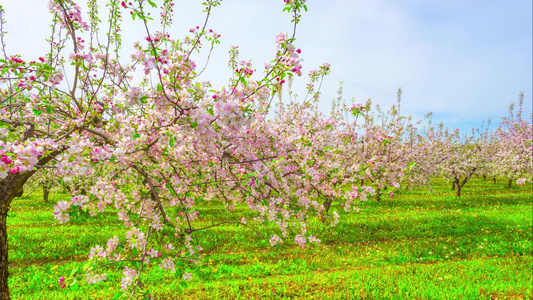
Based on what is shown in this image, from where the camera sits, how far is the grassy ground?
669 centimetres

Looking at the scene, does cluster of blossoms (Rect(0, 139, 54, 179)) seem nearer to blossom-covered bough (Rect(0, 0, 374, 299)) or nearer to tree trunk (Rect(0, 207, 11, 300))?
blossom-covered bough (Rect(0, 0, 374, 299))

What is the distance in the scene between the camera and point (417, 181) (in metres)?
22.6

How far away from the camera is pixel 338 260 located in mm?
9258

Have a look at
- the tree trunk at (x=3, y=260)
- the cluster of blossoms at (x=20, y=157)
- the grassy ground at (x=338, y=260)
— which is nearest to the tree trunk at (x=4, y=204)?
the tree trunk at (x=3, y=260)

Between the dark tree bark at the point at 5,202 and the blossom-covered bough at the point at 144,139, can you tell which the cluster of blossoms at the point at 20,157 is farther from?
the dark tree bark at the point at 5,202

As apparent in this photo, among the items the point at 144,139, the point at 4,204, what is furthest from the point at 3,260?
the point at 144,139

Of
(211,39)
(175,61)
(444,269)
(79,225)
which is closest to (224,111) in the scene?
(175,61)

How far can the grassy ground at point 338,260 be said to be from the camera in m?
6.69

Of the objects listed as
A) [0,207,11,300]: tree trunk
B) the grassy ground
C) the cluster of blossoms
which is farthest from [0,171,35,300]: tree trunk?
the cluster of blossoms

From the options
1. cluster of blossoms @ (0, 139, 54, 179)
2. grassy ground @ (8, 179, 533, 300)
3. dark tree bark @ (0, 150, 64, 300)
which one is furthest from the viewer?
grassy ground @ (8, 179, 533, 300)

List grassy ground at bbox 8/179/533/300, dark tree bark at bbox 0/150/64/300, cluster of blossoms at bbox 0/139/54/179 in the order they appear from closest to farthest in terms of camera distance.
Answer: cluster of blossoms at bbox 0/139/54/179 < dark tree bark at bbox 0/150/64/300 < grassy ground at bbox 8/179/533/300

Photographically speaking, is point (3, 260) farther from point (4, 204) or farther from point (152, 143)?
point (152, 143)

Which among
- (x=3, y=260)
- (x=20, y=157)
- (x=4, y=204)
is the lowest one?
(x=3, y=260)

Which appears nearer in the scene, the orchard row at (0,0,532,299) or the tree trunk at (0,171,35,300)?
the orchard row at (0,0,532,299)
